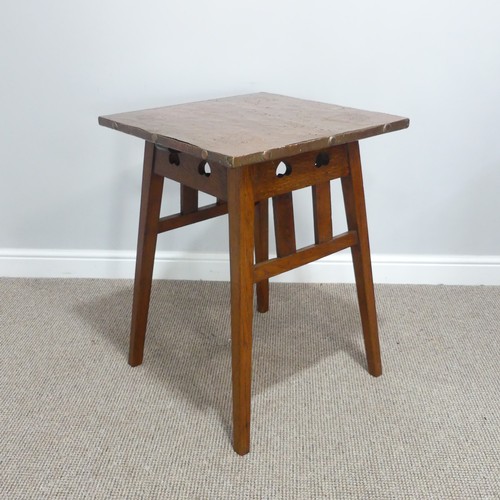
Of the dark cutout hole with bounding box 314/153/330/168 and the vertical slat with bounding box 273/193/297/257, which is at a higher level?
the dark cutout hole with bounding box 314/153/330/168

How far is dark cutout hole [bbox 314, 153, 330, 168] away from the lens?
1228mm

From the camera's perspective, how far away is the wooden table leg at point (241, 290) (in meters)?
1.10

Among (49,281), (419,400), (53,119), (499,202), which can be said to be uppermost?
(53,119)

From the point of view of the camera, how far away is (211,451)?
3.98 ft

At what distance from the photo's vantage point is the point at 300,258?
4.09ft

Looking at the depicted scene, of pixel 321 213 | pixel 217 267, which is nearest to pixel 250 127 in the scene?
pixel 321 213

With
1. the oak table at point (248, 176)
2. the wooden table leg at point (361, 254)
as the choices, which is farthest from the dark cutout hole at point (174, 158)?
the wooden table leg at point (361, 254)

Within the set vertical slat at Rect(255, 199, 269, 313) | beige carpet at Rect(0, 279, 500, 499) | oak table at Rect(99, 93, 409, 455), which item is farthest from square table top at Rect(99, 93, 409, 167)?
beige carpet at Rect(0, 279, 500, 499)

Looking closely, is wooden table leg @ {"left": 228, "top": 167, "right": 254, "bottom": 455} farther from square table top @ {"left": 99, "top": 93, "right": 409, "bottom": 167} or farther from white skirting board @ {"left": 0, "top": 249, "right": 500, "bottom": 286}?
white skirting board @ {"left": 0, "top": 249, "right": 500, "bottom": 286}

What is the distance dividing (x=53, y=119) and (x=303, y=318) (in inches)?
35.8

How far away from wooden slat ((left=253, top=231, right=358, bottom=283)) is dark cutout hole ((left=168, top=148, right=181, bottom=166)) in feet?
0.90

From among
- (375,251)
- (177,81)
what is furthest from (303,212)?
(177,81)

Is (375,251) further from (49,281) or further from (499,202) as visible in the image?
(49,281)

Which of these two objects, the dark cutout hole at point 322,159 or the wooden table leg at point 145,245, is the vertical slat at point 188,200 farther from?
the dark cutout hole at point 322,159
